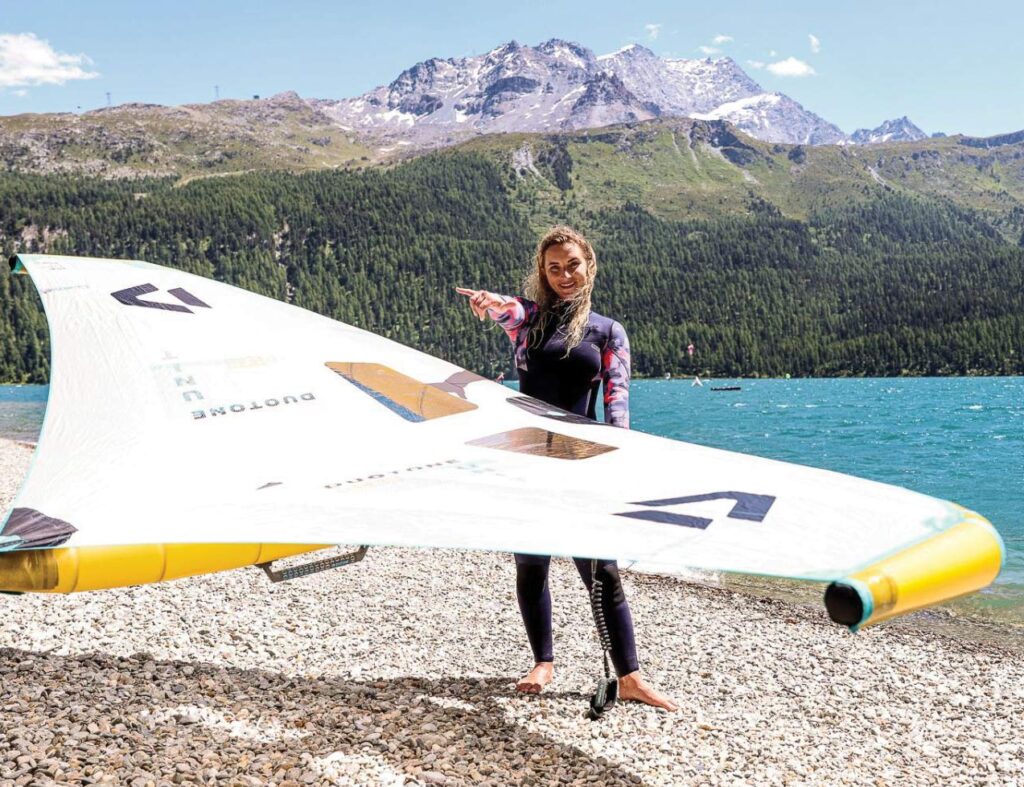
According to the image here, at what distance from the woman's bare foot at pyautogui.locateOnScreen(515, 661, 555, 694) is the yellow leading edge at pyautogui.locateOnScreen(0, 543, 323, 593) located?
2132 millimetres

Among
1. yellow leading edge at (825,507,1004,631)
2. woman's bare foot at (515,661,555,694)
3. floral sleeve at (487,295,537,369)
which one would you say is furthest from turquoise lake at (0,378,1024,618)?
yellow leading edge at (825,507,1004,631)

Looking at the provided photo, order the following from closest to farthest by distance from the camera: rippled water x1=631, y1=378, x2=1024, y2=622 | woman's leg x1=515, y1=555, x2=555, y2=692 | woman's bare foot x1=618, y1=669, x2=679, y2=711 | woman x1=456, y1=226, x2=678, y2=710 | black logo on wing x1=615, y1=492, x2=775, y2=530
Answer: black logo on wing x1=615, y1=492, x2=775, y2=530
woman x1=456, y1=226, x2=678, y2=710
woman's leg x1=515, y1=555, x2=555, y2=692
woman's bare foot x1=618, y1=669, x2=679, y2=711
rippled water x1=631, y1=378, x2=1024, y2=622

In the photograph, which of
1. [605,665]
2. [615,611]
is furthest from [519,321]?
[605,665]

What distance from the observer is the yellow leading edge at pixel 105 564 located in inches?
146

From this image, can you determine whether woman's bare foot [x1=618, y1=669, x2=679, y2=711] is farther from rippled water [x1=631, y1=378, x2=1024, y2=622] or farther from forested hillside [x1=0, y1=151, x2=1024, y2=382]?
forested hillside [x1=0, y1=151, x2=1024, y2=382]

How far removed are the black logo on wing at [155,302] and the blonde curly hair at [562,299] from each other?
2.19 m

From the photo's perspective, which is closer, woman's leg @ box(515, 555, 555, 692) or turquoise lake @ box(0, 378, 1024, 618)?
woman's leg @ box(515, 555, 555, 692)

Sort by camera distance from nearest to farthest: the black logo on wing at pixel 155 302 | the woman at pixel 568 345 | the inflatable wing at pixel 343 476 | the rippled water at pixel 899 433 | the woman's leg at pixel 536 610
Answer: the inflatable wing at pixel 343 476 → the woman at pixel 568 345 → the woman's leg at pixel 536 610 → the black logo on wing at pixel 155 302 → the rippled water at pixel 899 433

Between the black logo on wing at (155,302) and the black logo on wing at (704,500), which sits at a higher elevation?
the black logo on wing at (155,302)

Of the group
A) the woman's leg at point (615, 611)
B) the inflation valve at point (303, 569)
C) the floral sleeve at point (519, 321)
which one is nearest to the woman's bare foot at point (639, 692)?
the woman's leg at point (615, 611)

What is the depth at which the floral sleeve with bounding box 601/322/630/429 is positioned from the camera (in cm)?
478

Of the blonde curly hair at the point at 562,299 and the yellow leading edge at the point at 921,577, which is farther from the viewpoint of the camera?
→ the blonde curly hair at the point at 562,299

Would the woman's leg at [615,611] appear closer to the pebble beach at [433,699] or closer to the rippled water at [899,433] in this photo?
the pebble beach at [433,699]

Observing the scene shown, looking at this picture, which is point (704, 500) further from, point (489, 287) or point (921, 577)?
point (489, 287)
